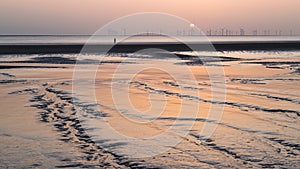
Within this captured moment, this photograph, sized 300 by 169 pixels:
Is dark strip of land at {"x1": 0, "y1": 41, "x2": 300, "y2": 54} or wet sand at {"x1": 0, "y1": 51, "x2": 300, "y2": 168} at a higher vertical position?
dark strip of land at {"x1": 0, "y1": 41, "x2": 300, "y2": 54}

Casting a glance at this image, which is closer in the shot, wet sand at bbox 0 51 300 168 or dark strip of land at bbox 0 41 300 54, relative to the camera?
wet sand at bbox 0 51 300 168

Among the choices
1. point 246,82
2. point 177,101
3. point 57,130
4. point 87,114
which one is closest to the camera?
point 57,130

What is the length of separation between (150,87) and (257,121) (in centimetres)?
994

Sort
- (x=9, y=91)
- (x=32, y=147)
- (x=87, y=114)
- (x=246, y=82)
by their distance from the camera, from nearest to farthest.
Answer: (x=32, y=147) → (x=87, y=114) → (x=9, y=91) → (x=246, y=82)

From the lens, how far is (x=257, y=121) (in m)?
13.4

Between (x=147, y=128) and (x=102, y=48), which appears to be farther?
(x=102, y=48)

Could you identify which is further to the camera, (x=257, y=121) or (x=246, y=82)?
(x=246, y=82)

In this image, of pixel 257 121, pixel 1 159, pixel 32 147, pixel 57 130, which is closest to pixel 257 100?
pixel 257 121

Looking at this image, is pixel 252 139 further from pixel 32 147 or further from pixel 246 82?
pixel 246 82

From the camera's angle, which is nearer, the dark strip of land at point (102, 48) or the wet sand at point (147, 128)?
the wet sand at point (147, 128)

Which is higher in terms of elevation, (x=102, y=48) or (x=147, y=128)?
(x=102, y=48)

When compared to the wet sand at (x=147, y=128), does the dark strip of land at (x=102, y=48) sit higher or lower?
higher

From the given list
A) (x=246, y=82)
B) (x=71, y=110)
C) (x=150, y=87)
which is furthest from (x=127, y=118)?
(x=246, y=82)

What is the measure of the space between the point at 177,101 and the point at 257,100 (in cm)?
339
